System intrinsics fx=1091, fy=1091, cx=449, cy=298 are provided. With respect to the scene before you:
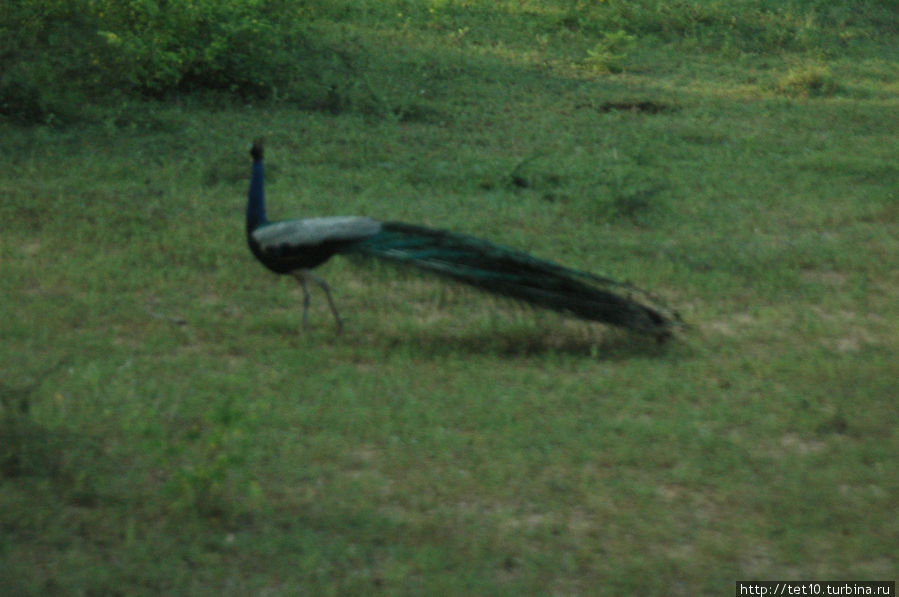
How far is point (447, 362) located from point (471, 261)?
52 cm

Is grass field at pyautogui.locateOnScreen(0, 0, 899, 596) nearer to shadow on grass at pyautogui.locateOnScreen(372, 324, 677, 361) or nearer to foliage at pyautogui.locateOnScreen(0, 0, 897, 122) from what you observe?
shadow on grass at pyautogui.locateOnScreen(372, 324, 677, 361)

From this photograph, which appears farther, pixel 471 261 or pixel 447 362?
pixel 471 261

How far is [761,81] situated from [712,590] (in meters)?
9.32

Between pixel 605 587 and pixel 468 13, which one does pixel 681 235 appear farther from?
pixel 468 13

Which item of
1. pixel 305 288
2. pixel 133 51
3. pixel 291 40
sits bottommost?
pixel 305 288

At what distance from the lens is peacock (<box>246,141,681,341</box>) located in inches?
207

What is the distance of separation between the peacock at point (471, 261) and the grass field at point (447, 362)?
0.15 m

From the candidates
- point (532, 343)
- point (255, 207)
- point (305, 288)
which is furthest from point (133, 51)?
point (532, 343)

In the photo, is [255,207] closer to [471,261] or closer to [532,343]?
[471,261]

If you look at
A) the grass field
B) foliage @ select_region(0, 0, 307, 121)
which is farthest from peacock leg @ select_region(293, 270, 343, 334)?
foliage @ select_region(0, 0, 307, 121)

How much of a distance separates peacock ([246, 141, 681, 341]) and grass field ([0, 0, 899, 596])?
0.48 feet

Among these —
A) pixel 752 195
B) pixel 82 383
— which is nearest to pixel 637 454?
pixel 82 383

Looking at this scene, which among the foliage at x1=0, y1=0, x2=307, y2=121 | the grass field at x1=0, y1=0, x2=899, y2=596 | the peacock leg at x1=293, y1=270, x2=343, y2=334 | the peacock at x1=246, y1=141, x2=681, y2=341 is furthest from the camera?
the foliage at x1=0, y1=0, x2=307, y2=121

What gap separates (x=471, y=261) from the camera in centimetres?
530
